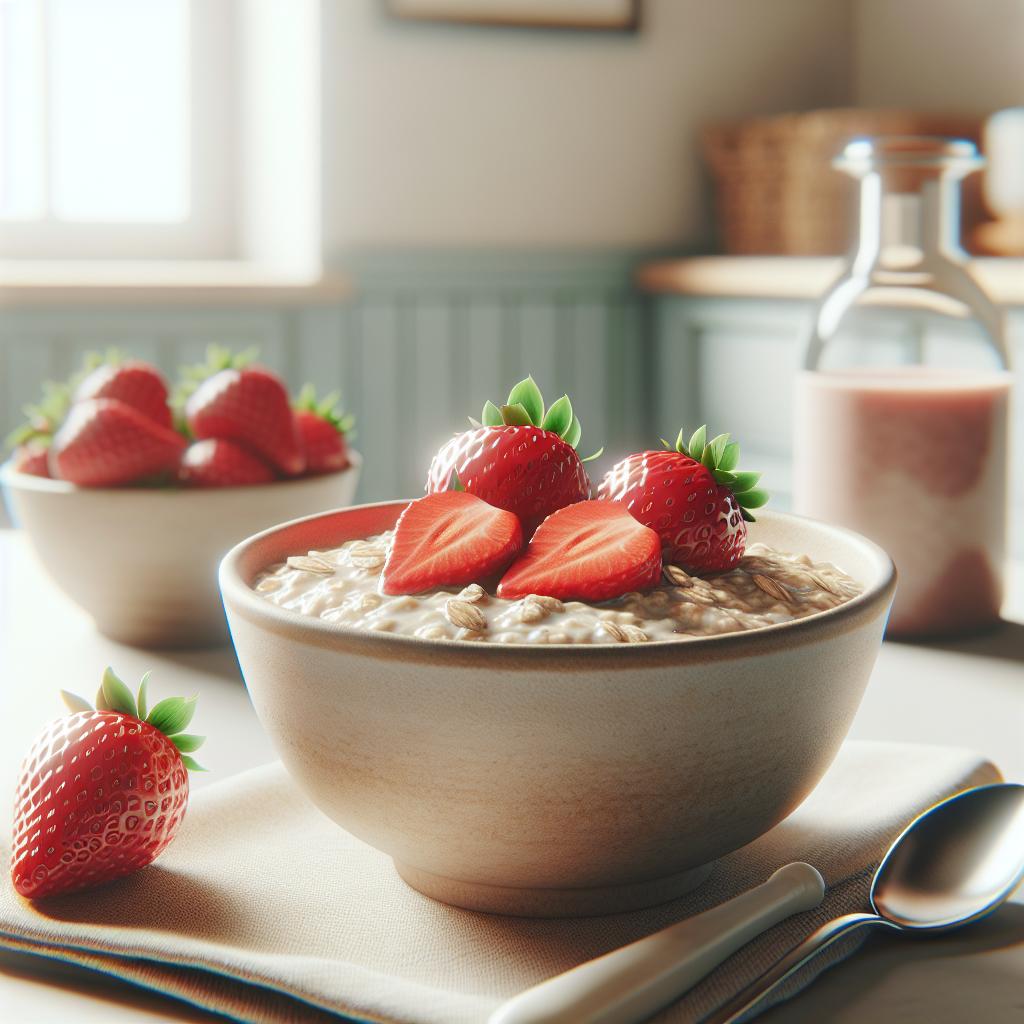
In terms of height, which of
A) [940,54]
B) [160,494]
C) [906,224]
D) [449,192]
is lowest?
[160,494]

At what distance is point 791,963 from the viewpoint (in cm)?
45

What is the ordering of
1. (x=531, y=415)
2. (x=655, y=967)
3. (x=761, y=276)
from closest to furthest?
1. (x=655, y=967)
2. (x=531, y=415)
3. (x=761, y=276)

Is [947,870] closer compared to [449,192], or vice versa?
[947,870]

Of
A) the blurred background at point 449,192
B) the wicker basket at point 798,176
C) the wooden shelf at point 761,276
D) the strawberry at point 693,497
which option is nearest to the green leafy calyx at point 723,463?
the strawberry at point 693,497

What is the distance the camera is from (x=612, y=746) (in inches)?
17.4

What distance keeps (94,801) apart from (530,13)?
239 cm

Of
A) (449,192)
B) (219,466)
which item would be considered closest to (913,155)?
(219,466)

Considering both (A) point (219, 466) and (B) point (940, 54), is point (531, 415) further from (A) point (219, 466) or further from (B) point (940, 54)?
(B) point (940, 54)

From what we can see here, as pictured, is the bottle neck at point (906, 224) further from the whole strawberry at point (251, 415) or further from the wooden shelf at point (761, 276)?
the wooden shelf at point (761, 276)

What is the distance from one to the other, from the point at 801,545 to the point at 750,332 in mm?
2046

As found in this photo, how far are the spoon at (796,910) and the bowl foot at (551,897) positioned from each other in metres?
0.04

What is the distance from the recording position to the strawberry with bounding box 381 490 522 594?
1.72ft

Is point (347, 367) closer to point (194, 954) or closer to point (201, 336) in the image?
point (201, 336)

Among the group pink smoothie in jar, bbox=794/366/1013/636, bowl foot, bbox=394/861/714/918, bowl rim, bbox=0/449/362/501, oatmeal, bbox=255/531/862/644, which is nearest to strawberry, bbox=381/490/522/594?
oatmeal, bbox=255/531/862/644
